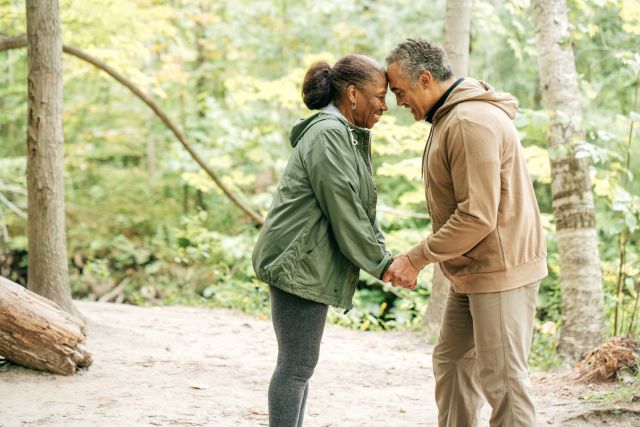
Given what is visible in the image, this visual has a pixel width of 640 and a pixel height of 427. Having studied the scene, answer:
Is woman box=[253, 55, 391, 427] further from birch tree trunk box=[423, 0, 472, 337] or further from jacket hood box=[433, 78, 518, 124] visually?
birch tree trunk box=[423, 0, 472, 337]

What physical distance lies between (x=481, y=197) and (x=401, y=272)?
513 millimetres

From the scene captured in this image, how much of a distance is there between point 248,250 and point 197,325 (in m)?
2.69

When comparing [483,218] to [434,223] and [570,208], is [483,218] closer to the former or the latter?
[434,223]

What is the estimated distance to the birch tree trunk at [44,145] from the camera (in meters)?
5.03

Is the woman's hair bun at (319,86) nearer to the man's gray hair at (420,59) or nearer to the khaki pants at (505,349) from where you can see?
the man's gray hair at (420,59)

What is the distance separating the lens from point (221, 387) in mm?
4336

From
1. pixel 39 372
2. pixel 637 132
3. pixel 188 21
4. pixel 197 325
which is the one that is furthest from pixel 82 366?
pixel 188 21

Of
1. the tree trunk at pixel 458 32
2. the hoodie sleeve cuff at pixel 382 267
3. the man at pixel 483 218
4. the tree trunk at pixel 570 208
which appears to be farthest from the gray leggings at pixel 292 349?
the tree trunk at pixel 458 32

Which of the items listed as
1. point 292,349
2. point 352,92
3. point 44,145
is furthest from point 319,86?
point 44,145

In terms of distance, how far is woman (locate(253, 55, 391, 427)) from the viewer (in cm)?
261

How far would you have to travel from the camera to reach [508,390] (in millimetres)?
2592

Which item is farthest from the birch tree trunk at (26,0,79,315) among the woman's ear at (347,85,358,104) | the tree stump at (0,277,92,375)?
the woman's ear at (347,85,358,104)

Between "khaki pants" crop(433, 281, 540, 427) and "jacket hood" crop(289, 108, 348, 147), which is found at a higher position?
"jacket hood" crop(289, 108, 348, 147)

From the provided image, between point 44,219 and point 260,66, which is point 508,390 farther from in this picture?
point 260,66
